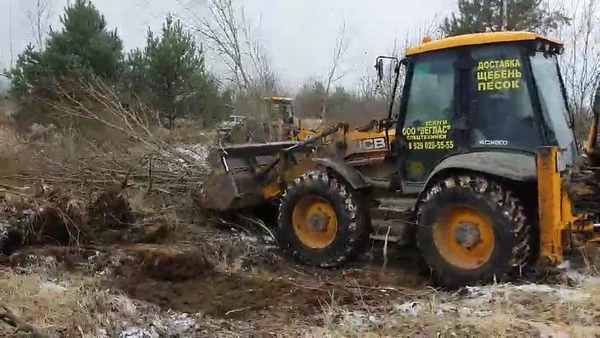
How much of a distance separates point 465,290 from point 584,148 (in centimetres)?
238

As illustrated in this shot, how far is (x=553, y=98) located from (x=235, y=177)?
3.45m

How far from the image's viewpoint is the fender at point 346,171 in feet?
22.0

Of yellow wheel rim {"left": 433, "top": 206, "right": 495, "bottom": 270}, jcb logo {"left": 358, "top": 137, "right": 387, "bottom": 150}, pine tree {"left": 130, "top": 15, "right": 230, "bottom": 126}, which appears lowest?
yellow wheel rim {"left": 433, "top": 206, "right": 495, "bottom": 270}

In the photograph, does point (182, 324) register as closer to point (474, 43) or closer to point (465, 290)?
point (465, 290)

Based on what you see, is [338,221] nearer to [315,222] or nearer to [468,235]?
[315,222]

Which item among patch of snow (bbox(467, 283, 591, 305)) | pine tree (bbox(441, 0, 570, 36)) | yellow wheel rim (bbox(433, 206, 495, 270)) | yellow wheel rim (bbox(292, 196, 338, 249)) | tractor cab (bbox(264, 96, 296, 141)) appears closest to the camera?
patch of snow (bbox(467, 283, 591, 305))

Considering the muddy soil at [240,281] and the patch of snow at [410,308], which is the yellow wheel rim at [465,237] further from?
the patch of snow at [410,308]

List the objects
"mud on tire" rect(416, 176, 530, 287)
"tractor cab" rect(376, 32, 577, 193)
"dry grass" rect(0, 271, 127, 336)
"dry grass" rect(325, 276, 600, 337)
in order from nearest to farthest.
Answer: "dry grass" rect(325, 276, 600, 337), "dry grass" rect(0, 271, 127, 336), "mud on tire" rect(416, 176, 530, 287), "tractor cab" rect(376, 32, 577, 193)

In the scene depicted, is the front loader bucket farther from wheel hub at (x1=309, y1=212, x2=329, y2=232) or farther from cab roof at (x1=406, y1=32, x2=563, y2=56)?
cab roof at (x1=406, y1=32, x2=563, y2=56)

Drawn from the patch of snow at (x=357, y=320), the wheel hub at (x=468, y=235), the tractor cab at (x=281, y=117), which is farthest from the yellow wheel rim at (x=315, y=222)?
the tractor cab at (x=281, y=117)

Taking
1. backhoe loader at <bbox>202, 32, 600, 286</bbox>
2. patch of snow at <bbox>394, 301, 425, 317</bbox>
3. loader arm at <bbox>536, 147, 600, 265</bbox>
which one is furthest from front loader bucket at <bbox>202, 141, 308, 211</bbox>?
loader arm at <bbox>536, 147, 600, 265</bbox>

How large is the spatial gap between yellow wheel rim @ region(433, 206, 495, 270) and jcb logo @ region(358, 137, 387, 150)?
136 cm

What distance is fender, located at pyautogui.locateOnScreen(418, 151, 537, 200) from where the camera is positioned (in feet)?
17.9

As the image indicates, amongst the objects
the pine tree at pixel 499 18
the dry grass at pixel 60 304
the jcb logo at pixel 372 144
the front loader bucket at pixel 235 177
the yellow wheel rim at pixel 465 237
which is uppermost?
the pine tree at pixel 499 18
